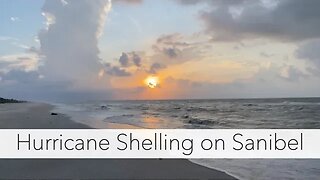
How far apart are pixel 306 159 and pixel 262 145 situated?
112 inches

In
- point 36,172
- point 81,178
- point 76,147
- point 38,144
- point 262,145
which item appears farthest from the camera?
point 262,145

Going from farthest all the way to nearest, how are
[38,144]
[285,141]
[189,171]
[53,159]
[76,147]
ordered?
[285,141] < [38,144] < [76,147] < [53,159] < [189,171]

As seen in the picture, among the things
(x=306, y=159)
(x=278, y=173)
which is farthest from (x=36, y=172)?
(x=306, y=159)

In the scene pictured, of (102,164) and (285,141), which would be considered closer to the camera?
(102,164)

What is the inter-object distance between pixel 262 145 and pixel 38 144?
7.54 meters

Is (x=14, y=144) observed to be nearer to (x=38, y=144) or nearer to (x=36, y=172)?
(x=38, y=144)

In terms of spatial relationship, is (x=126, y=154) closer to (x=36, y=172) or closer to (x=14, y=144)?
(x=36, y=172)

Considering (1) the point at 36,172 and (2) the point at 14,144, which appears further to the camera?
(2) the point at 14,144

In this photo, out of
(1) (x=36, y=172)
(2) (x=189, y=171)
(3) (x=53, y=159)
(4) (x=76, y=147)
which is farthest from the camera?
(4) (x=76, y=147)

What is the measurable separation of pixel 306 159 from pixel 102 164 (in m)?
5.80

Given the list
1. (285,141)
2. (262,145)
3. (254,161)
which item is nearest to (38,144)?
(254,161)

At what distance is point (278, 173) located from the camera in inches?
355

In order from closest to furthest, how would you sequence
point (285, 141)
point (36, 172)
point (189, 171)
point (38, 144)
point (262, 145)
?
1. point (36, 172)
2. point (189, 171)
3. point (38, 144)
4. point (262, 145)
5. point (285, 141)

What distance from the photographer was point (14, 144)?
462 inches
